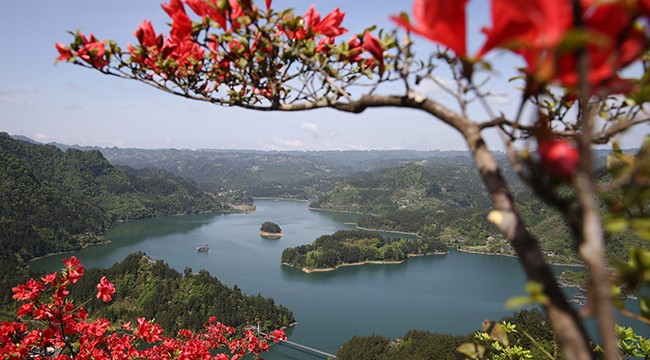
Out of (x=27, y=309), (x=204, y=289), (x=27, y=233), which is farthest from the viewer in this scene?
(x=27, y=233)

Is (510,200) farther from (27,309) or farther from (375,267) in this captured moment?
(375,267)

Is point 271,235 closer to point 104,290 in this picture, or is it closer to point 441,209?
point 441,209

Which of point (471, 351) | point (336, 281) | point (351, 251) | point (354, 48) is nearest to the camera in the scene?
point (471, 351)

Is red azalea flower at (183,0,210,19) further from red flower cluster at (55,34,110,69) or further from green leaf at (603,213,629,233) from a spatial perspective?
green leaf at (603,213,629,233)

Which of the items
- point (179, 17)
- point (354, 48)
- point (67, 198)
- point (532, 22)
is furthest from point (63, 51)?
point (67, 198)

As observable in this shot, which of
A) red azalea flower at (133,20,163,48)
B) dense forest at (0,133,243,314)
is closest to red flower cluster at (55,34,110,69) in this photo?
red azalea flower at (133,20,163,48)

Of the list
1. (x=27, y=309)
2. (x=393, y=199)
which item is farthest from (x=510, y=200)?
(x=393, y=199)
